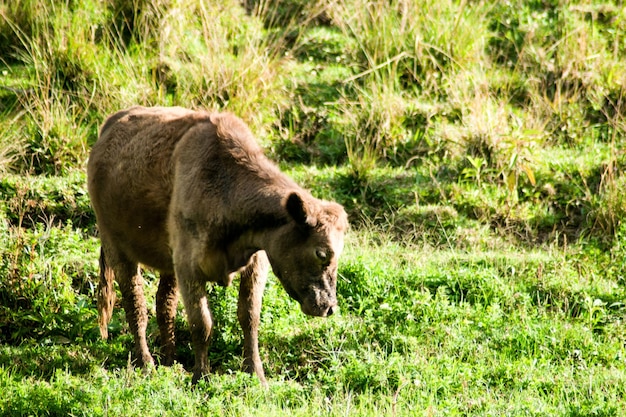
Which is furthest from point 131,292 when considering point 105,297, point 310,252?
point 310,252

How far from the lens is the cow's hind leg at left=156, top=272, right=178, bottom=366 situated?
8.52 m

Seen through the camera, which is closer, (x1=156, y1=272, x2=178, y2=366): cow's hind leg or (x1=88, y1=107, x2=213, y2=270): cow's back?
(x1=88, y1=107, x2=213, y2=270): cow's back

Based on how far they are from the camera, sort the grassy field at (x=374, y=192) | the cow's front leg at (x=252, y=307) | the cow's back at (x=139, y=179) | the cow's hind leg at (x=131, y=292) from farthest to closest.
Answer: the cow's hind leg at (x=131, y=292)
the cow's back at (x=139, y=179)
the cow's front leg at (x=252, y=307)
the grassy field at (x=374, y=192)

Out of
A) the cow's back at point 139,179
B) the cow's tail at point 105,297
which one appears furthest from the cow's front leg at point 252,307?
the cow's tail at point 105,297

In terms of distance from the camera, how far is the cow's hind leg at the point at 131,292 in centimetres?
845

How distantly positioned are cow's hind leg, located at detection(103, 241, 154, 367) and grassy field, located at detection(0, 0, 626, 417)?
0.25 metres

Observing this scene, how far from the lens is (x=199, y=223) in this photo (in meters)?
7.46

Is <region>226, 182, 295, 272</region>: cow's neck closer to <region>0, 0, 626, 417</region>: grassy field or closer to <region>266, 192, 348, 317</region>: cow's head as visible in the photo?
<region>266, 192, 348, 317</region>: cow's head

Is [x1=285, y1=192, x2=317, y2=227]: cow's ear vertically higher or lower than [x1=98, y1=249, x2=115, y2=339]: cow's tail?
higher

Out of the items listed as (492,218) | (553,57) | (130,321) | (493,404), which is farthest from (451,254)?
(553,57)

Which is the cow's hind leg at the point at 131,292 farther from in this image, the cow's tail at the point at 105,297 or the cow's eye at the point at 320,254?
the cow's eye at the point at 320,254

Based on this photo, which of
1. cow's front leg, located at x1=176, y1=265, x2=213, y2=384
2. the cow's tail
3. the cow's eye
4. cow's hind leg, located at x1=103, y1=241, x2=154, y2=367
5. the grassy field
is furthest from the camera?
the cow's tail

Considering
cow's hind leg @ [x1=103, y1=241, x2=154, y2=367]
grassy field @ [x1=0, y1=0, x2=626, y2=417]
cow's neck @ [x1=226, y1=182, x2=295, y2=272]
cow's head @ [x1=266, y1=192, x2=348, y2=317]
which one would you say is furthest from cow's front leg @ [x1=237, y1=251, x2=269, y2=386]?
cow's hind leg @ [x1=103, y1=241, x2=154, y2=367]

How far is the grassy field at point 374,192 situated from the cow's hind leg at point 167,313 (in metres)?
0.26
